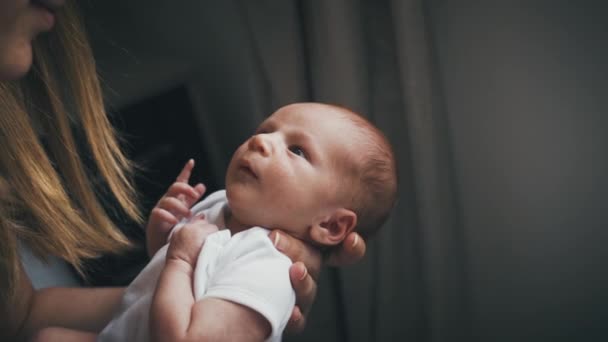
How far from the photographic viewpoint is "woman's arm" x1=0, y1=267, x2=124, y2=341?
103 centimetres

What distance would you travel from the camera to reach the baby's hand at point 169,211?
3.26 feet

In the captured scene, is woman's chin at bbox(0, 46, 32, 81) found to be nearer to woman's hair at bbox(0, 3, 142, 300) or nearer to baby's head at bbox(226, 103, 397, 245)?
woman's hair at bbox(0, 3, 142, 300)

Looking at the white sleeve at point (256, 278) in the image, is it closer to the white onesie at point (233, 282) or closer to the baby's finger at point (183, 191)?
the white onesie at point (233, 282)

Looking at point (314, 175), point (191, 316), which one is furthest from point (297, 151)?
point (191, 316)

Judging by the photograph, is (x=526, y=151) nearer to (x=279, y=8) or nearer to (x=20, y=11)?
(x=279, y=8)

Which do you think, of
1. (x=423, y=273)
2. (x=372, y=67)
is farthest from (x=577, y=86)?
(x=423, y=273)

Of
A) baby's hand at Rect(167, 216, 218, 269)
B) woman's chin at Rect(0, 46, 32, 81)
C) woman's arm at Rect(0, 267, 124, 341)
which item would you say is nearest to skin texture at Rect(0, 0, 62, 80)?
woman's chin at Rect(0, 46, 32, 81)

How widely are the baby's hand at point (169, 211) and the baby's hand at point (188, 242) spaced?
0.34 ft

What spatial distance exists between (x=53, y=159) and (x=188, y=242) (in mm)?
429

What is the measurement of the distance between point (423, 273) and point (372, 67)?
0.49 m

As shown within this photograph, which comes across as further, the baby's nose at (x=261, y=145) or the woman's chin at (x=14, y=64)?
the baby's nose at (x=261, y=145)

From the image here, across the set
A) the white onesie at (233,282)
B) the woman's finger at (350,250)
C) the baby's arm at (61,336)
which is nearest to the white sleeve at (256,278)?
the white onesie at (233,282)

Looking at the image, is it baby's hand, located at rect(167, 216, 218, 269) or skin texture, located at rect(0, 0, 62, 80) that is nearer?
skin texture, located at rect(0, 0, 62, 80)

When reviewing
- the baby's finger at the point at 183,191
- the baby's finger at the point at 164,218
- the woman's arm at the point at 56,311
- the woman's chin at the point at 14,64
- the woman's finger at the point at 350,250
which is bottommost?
the woman's arm at the point at 56,311
